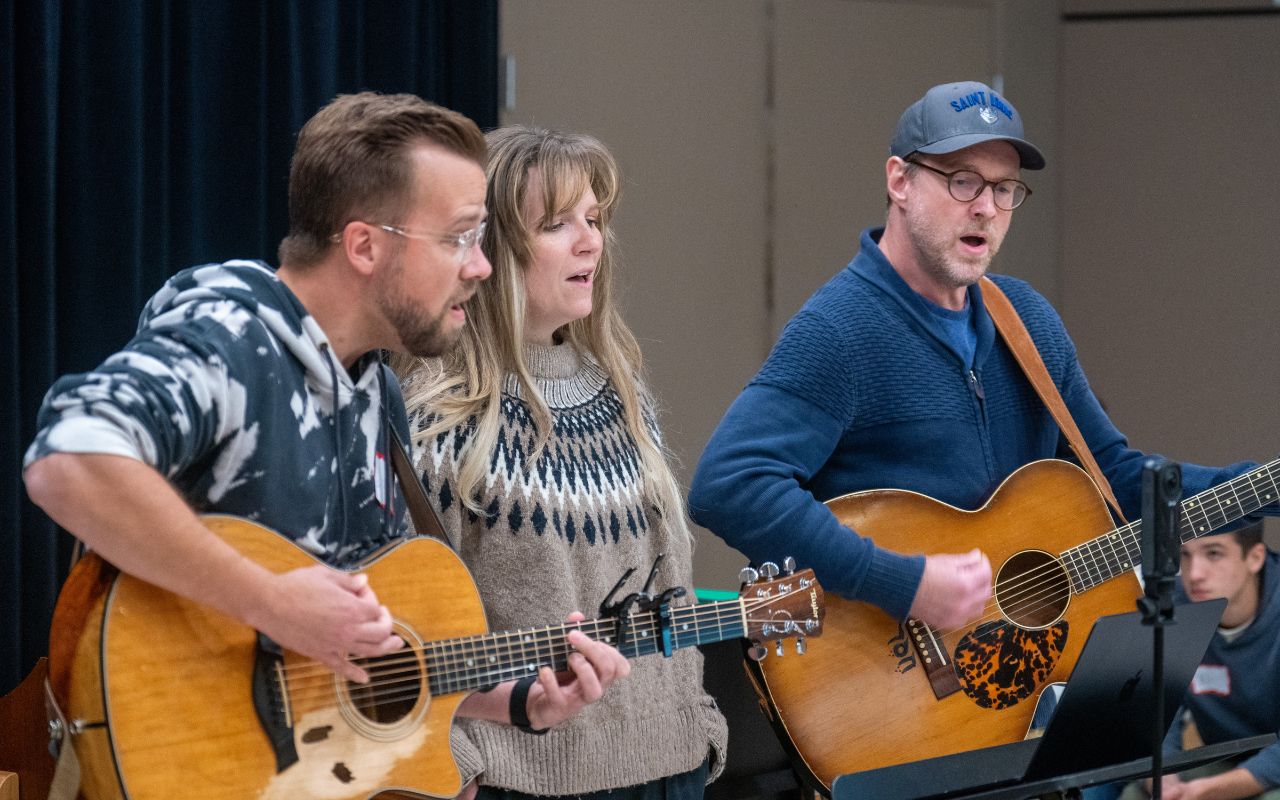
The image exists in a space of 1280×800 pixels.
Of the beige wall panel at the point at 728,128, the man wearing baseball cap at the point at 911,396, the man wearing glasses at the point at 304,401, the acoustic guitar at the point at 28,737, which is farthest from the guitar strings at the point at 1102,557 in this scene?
the beige wall panel at the point at 728,128

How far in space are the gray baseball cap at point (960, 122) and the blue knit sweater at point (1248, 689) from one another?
1.19 meters

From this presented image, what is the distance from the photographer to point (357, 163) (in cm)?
195

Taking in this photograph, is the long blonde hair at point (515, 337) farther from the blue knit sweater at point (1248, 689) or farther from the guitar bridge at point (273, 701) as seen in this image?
the blue knit sweater at point (1248, 689)

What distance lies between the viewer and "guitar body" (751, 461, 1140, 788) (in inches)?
100

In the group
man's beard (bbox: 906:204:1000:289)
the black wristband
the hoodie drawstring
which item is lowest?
the black wristband

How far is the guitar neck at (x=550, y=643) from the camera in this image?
6.60ft

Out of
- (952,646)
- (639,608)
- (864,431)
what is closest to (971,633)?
(952,646)

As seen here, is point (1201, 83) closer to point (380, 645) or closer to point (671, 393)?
point (671, 393)

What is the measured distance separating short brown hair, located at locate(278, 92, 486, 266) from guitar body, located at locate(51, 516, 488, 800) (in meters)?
0.44

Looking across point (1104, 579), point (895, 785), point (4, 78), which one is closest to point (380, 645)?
point (895, 785)

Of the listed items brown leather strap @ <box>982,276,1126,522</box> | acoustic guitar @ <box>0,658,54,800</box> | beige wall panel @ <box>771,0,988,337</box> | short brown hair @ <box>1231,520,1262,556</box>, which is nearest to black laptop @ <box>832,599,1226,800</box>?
brown leather strap @ <box>982,276,1126,522</box>

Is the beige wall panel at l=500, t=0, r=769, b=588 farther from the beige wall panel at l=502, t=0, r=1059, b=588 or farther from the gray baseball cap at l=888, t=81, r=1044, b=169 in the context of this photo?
the gray baseball cap at l=888, t=81, r=1044, b=169

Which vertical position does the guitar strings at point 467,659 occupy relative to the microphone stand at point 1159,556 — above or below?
below

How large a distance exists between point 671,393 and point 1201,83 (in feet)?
8.99
